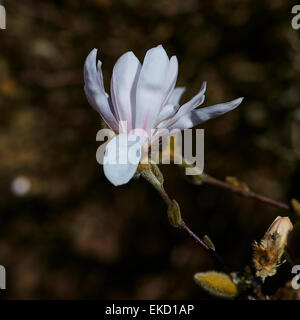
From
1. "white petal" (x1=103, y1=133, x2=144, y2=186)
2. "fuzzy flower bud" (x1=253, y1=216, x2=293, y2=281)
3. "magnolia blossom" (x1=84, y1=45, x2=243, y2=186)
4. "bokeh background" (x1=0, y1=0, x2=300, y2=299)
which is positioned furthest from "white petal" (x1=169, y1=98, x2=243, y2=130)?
"bokeh background" (x1=0, y1=0, x2=300, y2=299)

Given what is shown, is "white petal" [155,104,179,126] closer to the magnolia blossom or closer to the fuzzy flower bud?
the magnolia blossom

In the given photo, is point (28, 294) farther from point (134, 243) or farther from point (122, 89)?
point (122, 89)

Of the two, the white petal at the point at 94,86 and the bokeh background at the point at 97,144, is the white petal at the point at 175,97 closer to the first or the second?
the white petal at the point at 94,86

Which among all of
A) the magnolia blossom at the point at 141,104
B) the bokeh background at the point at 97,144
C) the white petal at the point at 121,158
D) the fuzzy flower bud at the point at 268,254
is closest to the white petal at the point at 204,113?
the magnolia blossom at the point at 141,104

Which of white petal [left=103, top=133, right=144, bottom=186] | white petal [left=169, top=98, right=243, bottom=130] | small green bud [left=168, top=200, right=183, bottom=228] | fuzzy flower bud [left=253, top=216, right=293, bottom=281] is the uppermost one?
white petal [left=169, top=98, right=243, bottom=130]

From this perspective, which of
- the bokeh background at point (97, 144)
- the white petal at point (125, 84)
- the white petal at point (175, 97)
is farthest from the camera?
the bokeh background at point (97, 144)

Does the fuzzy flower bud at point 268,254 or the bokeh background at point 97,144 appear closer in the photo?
the fuzzy flower bud at point 268,254
